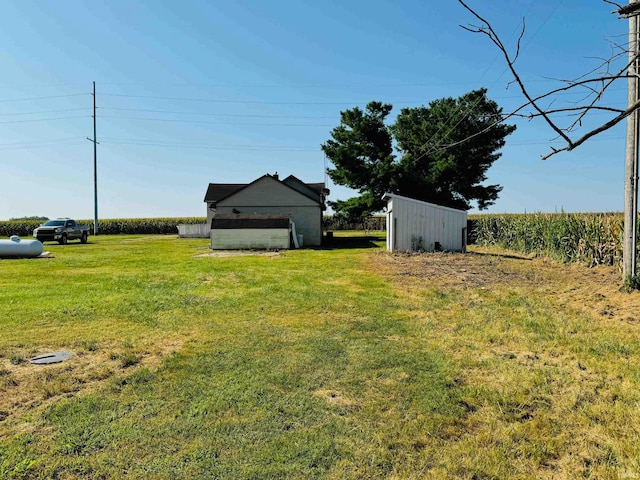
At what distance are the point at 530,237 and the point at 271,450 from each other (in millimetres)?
18258

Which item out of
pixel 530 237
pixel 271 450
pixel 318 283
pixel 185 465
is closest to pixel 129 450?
pixel 185 465

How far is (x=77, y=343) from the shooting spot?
509 centimetres

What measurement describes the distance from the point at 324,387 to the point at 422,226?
1550 cm

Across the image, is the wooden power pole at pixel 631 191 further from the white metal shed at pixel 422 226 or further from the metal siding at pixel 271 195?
the metal siding at pixel 271 195

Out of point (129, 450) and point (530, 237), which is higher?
point (530, 237)

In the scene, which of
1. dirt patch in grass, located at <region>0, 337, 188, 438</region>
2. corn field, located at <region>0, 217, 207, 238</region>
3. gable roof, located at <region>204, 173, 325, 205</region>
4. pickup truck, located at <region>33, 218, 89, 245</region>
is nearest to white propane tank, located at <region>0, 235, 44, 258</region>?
pickup truck, located at <region>33, 218, 89, 245</region>

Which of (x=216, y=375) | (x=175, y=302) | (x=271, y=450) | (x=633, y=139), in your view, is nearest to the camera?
(x=271, y=450)

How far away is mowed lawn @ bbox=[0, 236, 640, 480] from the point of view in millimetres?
2592

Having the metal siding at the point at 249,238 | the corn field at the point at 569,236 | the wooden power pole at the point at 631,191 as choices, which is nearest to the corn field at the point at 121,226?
the metal siding at the point at 249,238

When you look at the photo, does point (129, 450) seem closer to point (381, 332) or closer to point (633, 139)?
point (381, 332)

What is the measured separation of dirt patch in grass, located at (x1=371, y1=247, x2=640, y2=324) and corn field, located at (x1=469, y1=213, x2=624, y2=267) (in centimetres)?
60

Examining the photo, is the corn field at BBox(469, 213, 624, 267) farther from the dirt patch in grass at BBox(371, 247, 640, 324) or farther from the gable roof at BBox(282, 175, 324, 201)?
the gable roof at BBox(282, 175, 324, 201)

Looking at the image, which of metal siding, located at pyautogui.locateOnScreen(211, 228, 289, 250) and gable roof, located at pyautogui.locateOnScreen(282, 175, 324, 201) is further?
gable roof, located at pyautogui.locateOnScreen(282, 175, 324, 201)

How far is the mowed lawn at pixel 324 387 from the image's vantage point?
259 centimetres
